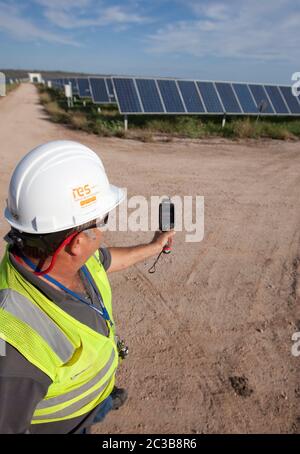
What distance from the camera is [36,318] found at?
1203mm

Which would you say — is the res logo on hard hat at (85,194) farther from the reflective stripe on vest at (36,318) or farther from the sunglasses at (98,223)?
the reflective stripe on vest at (36,318)

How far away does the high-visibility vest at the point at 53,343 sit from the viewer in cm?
115

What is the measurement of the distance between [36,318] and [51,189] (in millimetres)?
528

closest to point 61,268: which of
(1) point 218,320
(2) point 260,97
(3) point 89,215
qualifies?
(3) point 89,215

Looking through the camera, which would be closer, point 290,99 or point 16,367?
point 16,367

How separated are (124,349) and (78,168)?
5.17ft

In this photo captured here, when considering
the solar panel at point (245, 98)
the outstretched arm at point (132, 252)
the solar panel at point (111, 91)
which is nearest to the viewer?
the outstretched arm at point (132, 252)

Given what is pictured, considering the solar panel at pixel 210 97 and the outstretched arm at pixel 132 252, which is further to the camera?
the solar panel at pixel 210 97

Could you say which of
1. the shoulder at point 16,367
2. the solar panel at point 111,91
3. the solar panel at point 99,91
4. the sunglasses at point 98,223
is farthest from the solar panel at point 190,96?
the shoulder at point 16,367

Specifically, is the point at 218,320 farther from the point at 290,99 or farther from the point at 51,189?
the point at 290,99

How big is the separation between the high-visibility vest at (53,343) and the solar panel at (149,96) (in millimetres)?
12689

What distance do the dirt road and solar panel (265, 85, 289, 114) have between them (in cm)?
974

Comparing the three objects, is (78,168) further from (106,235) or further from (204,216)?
(204,216)
